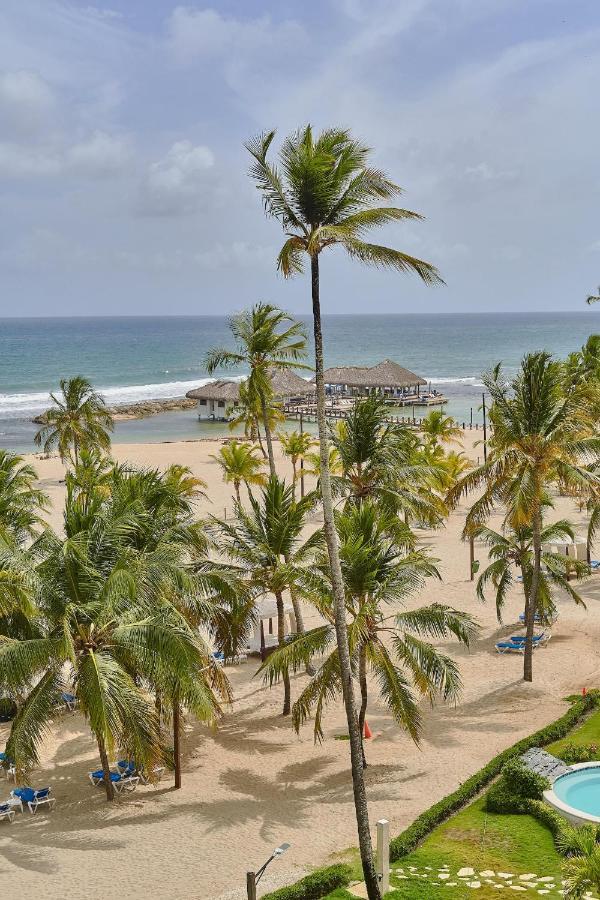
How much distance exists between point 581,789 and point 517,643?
7233mm

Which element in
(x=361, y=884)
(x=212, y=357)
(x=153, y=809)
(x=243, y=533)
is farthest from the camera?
(x=212, y=357)

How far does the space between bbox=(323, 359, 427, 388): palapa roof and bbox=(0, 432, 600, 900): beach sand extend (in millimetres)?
47159

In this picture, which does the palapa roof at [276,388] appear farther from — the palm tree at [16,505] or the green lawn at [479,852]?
the green lawn at [479,852]

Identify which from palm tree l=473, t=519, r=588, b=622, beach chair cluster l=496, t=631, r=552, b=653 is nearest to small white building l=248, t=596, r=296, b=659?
palm tree l=473, t=519, r=588, b=622

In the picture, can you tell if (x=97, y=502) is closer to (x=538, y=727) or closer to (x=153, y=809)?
(x=153, y=809)

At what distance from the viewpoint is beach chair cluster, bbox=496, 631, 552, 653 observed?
2018 centimetres

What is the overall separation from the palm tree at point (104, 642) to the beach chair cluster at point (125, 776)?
1654 millimetres

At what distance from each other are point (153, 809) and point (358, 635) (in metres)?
4.43

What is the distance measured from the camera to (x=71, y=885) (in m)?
11.3

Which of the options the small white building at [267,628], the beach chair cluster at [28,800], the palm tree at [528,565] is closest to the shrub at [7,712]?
the beach chair cluster at [28,800]

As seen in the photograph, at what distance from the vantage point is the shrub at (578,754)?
13.9 meters

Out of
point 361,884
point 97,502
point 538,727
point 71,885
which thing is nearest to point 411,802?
point 361,884

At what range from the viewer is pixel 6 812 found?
13.4 metres

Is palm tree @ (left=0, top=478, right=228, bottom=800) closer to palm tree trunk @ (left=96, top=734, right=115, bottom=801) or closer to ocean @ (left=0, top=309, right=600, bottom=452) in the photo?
palm tree trunk @ (left=96, top=734, right=115, bottom=801)
